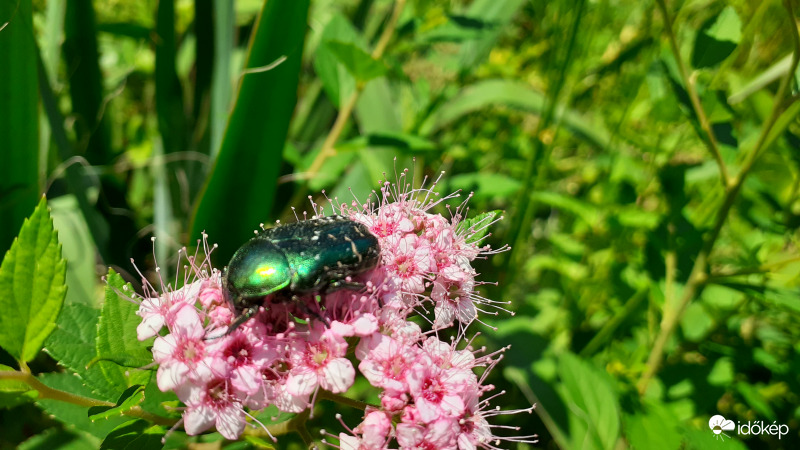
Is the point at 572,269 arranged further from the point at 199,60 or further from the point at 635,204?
the point at 199,60

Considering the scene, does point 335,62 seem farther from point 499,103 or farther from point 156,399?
point 156,399

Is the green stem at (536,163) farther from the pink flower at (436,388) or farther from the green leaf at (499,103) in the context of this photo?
the pink flower at (436,388)

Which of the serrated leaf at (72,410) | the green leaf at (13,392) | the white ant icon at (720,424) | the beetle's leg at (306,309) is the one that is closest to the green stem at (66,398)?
the green leaf at (13,392)

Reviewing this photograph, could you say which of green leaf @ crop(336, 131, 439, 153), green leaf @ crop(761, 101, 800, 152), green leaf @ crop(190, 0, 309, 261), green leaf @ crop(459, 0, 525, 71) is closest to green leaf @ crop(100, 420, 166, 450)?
green leaf @ crop(190, 0, 309, 261)

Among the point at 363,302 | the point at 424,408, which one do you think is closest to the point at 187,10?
the point at 363,302

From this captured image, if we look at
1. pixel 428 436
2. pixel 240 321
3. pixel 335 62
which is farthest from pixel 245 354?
pixel 335 62

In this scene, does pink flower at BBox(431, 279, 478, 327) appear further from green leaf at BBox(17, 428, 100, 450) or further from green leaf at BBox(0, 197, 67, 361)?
green leaf at BBox(17, 428, 100, 450)

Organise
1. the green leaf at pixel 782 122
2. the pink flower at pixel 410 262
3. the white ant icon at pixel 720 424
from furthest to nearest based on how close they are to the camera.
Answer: the white ant icon at pixel 720 424, the green leaf at pixel 782 122, the pink flower at pixel 410 262
